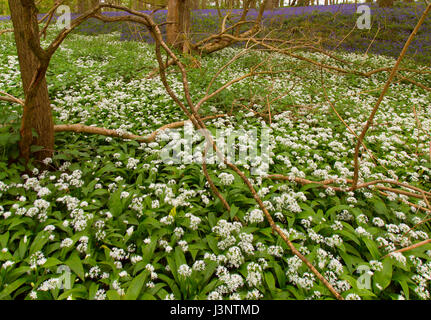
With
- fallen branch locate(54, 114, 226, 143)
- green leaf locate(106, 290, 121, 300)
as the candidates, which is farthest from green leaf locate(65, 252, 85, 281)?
fallen branch locate(54, 114, 226, 143)

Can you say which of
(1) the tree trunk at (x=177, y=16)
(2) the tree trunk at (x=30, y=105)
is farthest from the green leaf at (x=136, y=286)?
(1) the tree trunk at (x=177, y=16)

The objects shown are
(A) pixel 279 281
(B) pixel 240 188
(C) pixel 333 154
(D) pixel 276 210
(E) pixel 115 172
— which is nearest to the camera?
(A) pixel 279 281

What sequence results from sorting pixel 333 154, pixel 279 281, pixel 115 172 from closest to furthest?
pixel 279 281 < pixel 115 172 < pixel 333 154

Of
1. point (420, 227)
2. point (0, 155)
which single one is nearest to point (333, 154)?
point (420, 227)

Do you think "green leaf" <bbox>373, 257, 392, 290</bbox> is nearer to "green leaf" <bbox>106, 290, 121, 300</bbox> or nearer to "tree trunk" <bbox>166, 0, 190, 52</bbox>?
"green leaf" <bbox>106, 290, 121, 300</bbox>

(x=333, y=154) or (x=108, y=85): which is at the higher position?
(x=108, y=85)

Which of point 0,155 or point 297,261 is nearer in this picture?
point 297,261

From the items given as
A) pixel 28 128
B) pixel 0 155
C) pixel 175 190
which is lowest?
pixel 175 190

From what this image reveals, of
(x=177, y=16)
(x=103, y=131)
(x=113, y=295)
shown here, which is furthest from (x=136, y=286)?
(x=177, y=16)

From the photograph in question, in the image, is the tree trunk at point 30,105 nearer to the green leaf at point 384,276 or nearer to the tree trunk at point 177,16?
the green leaf at point 384,276

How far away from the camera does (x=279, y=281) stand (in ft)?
6.43

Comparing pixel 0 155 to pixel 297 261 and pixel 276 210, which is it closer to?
pixel 276 210

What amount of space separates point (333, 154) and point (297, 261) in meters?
2.20

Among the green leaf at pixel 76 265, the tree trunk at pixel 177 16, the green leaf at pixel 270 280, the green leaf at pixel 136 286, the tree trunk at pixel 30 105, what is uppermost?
the tree trunk at pixel 177 16
